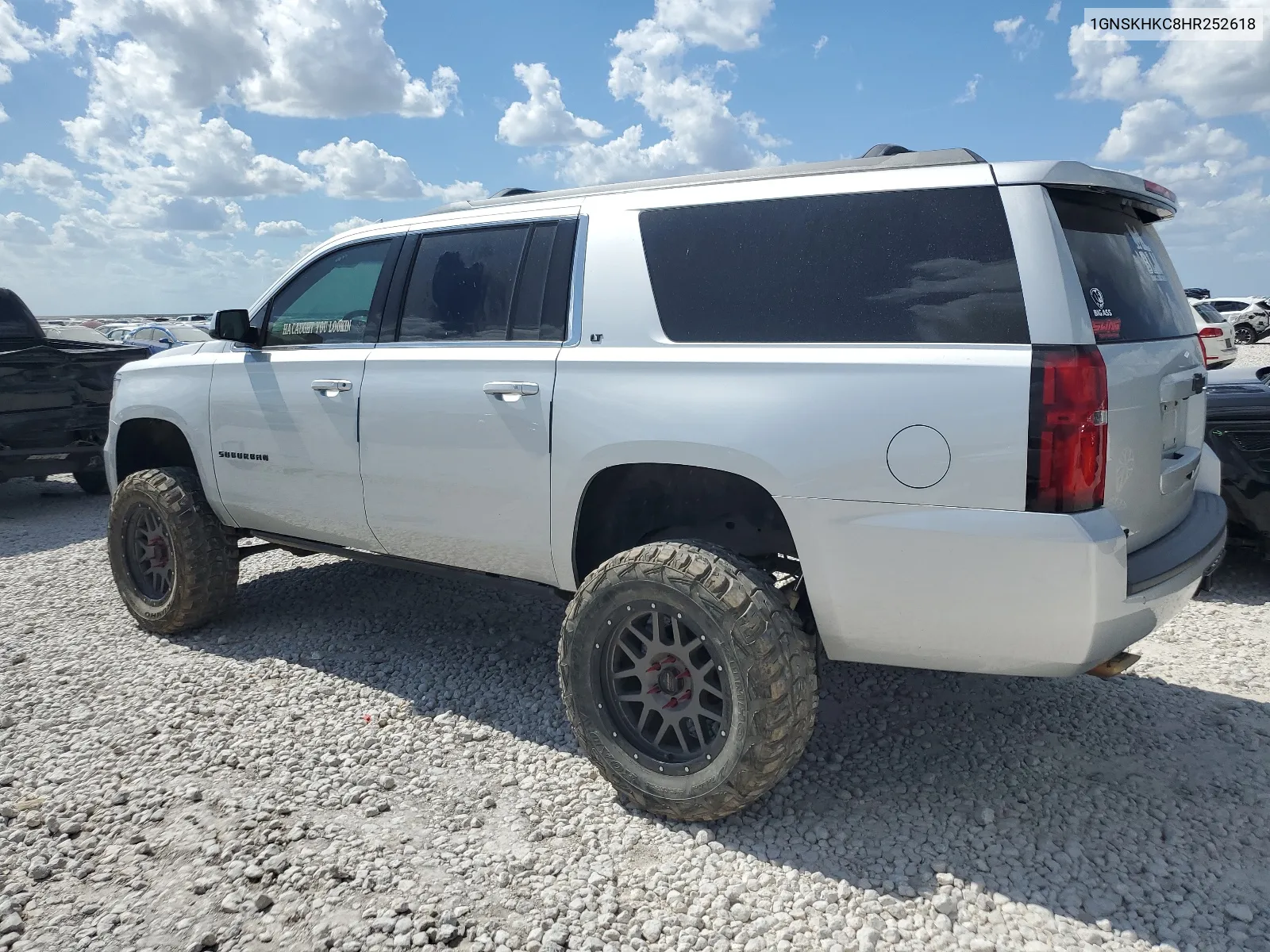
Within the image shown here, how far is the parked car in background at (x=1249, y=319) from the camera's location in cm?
2952

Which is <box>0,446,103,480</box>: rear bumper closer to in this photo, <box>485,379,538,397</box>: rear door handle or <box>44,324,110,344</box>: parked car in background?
<box>44,324,110,344</box>: parked car in background

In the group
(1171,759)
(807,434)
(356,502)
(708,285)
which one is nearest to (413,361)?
(356,502)

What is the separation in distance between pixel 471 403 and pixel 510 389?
213 mm

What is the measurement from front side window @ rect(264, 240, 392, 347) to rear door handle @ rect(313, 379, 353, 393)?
22 cm

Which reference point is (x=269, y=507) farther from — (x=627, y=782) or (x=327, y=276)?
(x=627, y=782)

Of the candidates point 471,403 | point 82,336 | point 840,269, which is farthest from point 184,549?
point 82,336

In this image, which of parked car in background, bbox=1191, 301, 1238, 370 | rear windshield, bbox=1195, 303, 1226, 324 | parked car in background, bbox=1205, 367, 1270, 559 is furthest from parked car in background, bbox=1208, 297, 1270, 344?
parked car in background, bbox=1205, 367, 1270, 559

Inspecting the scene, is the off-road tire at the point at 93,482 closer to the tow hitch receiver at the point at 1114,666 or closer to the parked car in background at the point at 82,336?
the parked car in background at the point at 82,336

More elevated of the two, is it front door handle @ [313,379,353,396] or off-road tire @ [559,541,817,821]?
front door handle @ [313,379,353,396]

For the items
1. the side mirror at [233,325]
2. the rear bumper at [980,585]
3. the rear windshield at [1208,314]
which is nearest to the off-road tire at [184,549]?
the side mirror at [233,325]

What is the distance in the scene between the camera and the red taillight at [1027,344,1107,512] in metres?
2.47

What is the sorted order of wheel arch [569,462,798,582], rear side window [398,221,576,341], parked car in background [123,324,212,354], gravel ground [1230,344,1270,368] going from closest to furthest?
wheel arch [569,462,798,582] < rear side window [398,221,576,341] < gravel ground [1230,344,1270,368] < parked car in background [123,324,212,354]

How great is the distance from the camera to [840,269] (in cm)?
287

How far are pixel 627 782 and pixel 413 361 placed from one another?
186 centimetres
